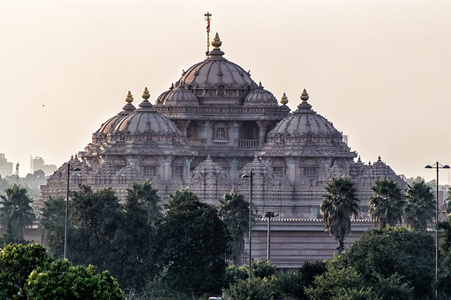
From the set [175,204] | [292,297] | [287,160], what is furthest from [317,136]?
[292,297]

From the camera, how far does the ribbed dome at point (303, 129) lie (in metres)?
174

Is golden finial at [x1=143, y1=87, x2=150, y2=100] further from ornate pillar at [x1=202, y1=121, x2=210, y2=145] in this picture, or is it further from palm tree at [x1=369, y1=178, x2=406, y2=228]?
palm tree at [x1=369, y1=178, x2=406, y2=228]

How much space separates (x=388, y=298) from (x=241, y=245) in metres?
31.0

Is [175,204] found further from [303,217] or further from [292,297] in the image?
[303,217]

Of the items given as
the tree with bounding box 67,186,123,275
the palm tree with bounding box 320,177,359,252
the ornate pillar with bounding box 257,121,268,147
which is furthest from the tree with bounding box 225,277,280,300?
the ornate pillar with bounding box 257,121,268,147

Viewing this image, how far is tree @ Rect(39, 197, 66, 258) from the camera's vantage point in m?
123

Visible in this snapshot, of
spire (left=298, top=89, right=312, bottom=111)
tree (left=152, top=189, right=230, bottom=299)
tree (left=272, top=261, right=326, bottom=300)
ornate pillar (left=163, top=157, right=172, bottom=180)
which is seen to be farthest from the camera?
spire (left=298, top=89, right=312, bottom=111)

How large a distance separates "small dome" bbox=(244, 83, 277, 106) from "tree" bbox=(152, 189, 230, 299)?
59.5m

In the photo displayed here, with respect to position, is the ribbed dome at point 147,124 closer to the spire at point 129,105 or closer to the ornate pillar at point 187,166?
the ornate pillar at point 187,166

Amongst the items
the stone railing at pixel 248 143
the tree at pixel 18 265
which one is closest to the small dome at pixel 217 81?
the stone railing at pixel 248 143

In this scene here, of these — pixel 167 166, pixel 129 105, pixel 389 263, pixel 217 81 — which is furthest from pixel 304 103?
pixel 389 263

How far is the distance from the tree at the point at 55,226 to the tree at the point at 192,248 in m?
6.76

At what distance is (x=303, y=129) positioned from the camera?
174 m

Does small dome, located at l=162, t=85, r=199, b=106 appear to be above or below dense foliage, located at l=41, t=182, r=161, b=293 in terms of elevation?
above
